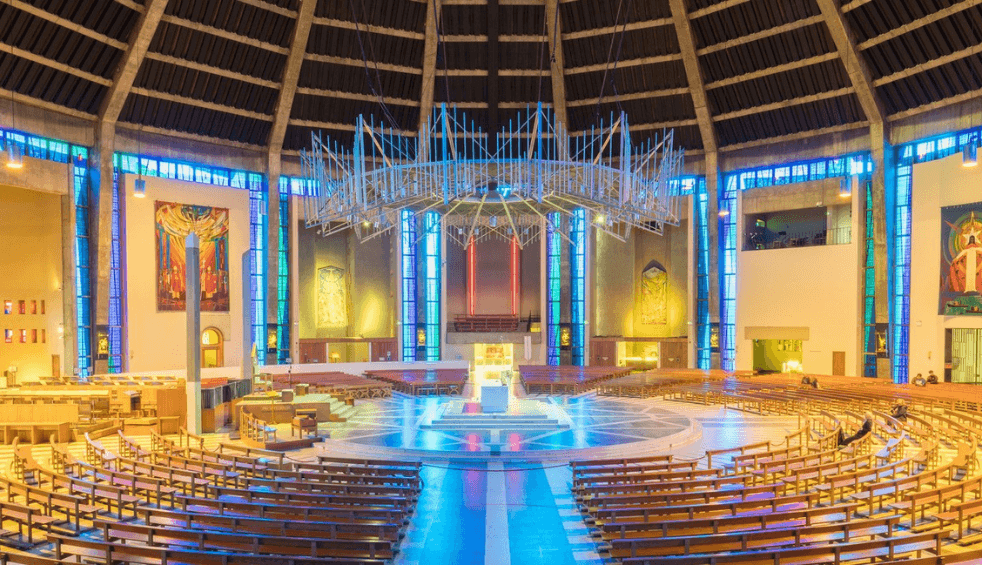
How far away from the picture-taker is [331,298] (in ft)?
127

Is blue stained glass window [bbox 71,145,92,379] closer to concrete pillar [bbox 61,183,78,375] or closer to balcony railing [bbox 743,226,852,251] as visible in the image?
concrete pillar [bbox 61,183,78,375]

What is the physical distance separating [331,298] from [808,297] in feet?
71.1

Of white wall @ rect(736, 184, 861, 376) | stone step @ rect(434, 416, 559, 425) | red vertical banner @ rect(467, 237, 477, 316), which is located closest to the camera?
stone step @ rect(434, 416, 559, 425)

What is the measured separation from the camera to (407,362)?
35.4 meters

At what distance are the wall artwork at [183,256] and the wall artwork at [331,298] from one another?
19.8 ft

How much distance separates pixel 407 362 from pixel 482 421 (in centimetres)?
1606

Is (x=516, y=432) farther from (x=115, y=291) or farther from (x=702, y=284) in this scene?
(x=702, y=284)

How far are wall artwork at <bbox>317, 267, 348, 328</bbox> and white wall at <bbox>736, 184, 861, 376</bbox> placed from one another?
1852cm

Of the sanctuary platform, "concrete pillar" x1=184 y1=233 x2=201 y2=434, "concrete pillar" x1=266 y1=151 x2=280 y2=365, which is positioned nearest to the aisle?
the sanctuary platform

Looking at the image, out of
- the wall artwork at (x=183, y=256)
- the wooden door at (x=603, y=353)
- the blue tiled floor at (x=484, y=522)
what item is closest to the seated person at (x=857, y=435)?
the blue tiled floor at (x=484, y=522)

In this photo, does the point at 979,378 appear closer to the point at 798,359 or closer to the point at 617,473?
the point at 798,359

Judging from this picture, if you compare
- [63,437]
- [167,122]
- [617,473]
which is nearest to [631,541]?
[617,473]

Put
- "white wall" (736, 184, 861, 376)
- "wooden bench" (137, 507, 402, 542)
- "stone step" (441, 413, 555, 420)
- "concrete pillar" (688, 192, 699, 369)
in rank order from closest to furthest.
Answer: "wooden bench" (137, 507, 402, 542) < "stone step" (441, 413, 555, 420) < "white wall" (736, 184, 861, 376) < "concrete pillar" (688, 192, 699, 369)

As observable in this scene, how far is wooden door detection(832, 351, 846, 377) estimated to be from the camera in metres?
31.3
